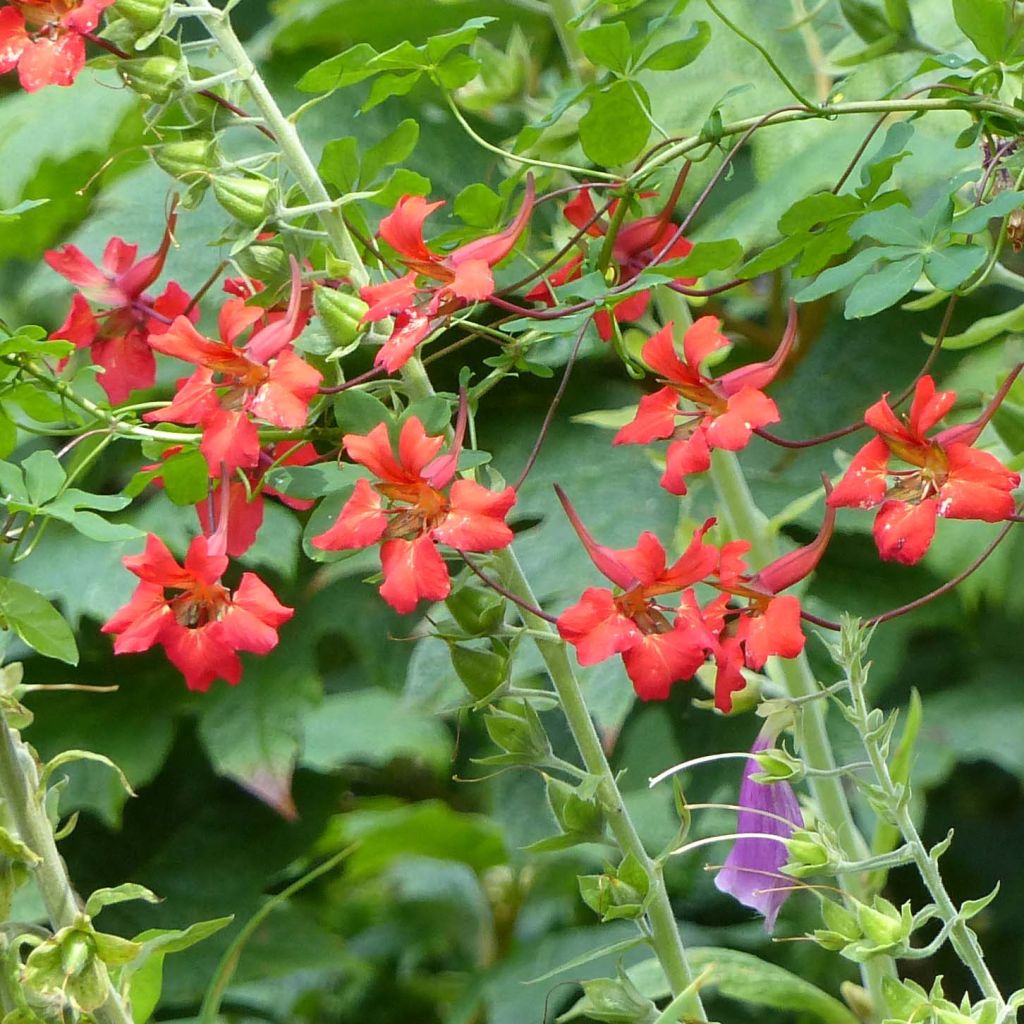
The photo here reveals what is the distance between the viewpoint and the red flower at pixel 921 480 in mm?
362

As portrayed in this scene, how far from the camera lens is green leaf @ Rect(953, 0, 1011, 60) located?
0.42 meters

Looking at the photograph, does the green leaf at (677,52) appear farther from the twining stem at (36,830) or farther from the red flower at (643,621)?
the twining stem at (36,830)

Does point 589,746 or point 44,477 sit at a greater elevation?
point 44,477

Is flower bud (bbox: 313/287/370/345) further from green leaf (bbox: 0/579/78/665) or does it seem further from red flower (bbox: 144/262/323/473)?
green leaf (bbox: 0/579/78/665)

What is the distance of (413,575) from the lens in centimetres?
36

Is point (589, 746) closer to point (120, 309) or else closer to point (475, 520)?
point (475, 520)

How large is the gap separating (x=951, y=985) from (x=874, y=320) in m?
0.43

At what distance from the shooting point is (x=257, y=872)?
903 mm

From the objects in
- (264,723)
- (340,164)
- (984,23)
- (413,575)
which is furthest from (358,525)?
(264,723)

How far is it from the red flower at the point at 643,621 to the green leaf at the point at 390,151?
119 mm

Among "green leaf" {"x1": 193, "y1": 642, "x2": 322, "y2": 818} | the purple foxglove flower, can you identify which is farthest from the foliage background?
the purple foxglove flower

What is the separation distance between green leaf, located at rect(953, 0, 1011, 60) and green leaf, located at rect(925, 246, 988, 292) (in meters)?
0.06

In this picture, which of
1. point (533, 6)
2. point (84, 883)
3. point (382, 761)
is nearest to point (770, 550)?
point (533, 6)

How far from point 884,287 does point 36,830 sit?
0.28 metres
